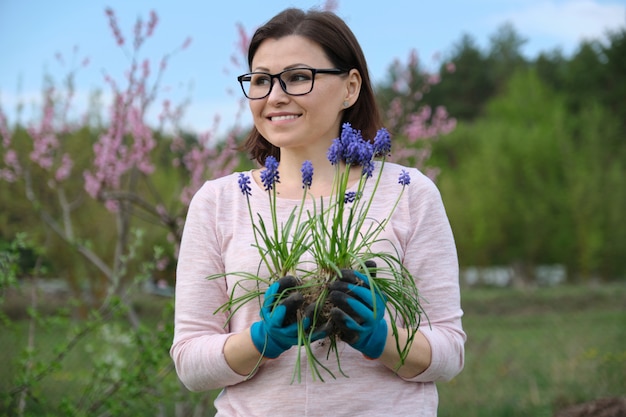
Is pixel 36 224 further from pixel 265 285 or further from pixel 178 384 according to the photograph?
pixel 265 285

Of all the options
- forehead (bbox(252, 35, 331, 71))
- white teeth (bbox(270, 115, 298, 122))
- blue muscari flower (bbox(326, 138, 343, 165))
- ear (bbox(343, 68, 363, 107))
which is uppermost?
forehead (bbox(252, 35, 331, 71))

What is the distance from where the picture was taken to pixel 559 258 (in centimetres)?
1769

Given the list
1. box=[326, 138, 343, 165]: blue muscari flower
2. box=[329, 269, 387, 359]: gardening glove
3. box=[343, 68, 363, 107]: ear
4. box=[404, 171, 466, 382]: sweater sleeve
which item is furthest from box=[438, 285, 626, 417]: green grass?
box=[326, 138, 343, 165]: blue muscari flower

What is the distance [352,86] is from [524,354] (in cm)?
691

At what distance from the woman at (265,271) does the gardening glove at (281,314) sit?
2 centimetres

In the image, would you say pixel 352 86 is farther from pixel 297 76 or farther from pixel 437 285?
pixel 437 285

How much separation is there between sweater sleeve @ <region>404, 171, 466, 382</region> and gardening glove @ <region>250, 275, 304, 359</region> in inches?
13.8

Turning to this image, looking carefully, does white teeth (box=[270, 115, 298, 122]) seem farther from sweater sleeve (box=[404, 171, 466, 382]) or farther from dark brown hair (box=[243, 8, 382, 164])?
sweater sleeve (box=[404, 171, 466, 382])

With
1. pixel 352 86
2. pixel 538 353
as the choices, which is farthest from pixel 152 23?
pixel 538 353

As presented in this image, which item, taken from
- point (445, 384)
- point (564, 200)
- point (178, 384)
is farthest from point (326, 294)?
point (564, 200)

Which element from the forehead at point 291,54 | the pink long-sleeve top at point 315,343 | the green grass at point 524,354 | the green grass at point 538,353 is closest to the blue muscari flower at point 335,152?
the pink long-sleeve top at point 315,343

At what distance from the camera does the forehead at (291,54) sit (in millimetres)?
1774

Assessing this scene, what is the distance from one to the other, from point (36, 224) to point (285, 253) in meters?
12.0

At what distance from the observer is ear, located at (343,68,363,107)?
188 cm
